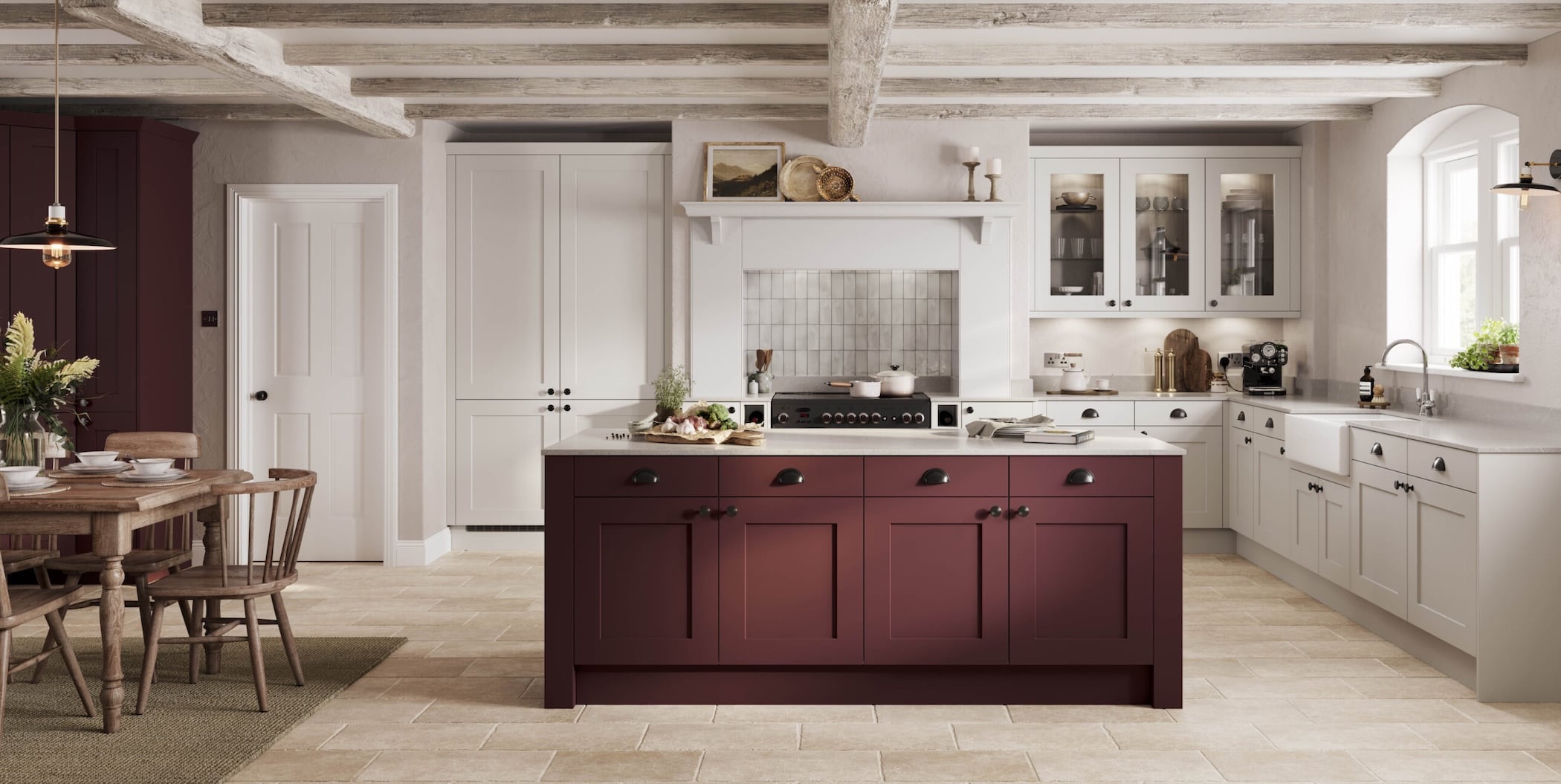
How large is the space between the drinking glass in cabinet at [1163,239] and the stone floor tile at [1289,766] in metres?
3.87

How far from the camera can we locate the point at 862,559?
→ 12.9ft

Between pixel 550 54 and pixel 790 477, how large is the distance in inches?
87.1

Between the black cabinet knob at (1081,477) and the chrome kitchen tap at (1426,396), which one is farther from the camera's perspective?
the chrome kitchen tap at (1426,396)

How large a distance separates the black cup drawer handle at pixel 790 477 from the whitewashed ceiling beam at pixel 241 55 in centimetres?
261

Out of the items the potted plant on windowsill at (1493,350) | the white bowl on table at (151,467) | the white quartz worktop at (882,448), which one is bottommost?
the white bowl on table at (151,467)

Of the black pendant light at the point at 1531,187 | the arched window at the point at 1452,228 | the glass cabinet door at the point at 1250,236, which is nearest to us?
the black pendant light at the point at 1531,187

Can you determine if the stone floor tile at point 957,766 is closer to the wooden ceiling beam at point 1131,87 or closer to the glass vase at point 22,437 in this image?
the glass vase at point 22,437

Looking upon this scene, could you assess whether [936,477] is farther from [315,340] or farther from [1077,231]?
[315,340]

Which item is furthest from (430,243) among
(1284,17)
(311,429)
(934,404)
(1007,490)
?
(1284,17)

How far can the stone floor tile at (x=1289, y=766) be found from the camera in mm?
3320

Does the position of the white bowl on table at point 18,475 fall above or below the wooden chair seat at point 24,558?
above

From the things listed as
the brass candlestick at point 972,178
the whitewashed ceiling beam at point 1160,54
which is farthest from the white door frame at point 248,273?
the brass candlestick at point 972,178

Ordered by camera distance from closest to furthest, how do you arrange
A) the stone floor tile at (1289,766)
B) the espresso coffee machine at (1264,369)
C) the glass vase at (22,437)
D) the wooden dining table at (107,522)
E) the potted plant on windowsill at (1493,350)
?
the stone floor tile at (1289,766) → the wooden dining table at (107,522) → the glass vase at (22,437) → the potted plant on windowsill at (1493,350) → the espresso coffee machine at (1264,369)

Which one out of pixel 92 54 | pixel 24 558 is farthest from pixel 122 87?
pixel 24 558
